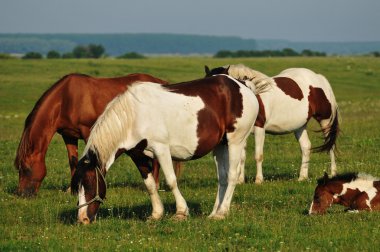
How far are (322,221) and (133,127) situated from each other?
283 centimetres

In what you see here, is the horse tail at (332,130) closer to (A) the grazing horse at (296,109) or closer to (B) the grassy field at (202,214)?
(A) the grazing horse at (296,109)

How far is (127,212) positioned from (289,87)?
5.47 metres

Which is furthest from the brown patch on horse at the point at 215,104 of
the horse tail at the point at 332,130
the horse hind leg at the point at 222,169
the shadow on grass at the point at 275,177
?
the horse tail at the point at 332,130

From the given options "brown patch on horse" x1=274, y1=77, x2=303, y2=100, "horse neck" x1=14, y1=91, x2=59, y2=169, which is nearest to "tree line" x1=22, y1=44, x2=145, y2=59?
"brown patch on horse" x1=274, y1=77, x2=303, y2=100

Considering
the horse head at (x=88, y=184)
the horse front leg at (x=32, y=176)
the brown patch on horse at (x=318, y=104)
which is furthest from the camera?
the brown patch on horse at (x=318, y=104)

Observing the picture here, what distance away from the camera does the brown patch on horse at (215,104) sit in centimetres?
Result: 1142

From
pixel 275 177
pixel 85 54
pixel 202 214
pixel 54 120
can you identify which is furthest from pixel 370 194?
pixel 85 54

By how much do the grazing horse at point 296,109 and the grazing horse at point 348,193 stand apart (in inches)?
137

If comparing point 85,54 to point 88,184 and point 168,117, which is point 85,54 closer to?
point 168,117

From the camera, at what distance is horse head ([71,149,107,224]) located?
34.9 feet

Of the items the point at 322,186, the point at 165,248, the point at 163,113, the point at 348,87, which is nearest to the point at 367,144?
the point at 322,186

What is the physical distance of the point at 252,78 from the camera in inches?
566

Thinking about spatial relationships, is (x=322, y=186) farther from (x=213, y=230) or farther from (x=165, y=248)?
(x=165, y=248)

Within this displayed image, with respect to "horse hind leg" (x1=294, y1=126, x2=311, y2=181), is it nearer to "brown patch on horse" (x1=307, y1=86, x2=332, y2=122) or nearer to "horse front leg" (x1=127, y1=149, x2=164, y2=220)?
"brown patch on horse" (x1=307, y1=86, x2=332, y2=122)
